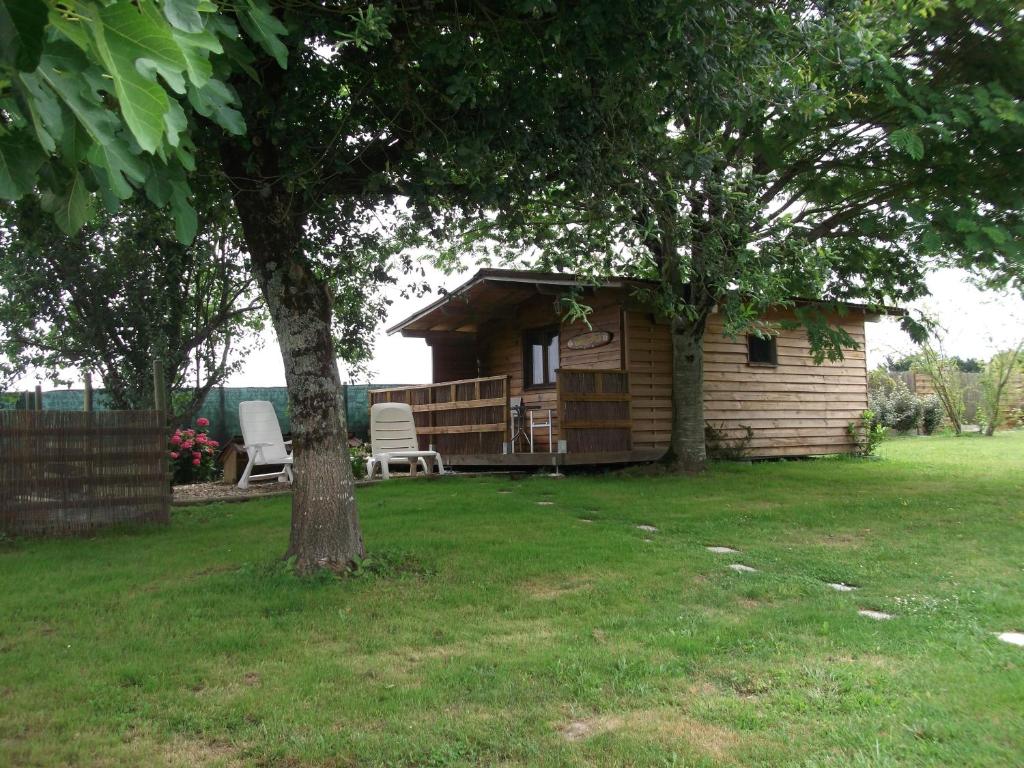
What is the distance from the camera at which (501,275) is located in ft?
41.7

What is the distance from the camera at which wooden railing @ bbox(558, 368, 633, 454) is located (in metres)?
12.7

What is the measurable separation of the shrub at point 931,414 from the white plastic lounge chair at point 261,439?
69.5 ft

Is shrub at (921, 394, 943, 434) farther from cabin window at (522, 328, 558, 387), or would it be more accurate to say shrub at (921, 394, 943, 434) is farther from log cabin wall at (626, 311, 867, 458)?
cabin window at (522, 328, 558, 387)

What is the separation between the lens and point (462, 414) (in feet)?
48.8

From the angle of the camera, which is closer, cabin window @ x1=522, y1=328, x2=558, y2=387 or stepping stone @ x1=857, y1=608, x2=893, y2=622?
stepping stone @ x1=857, y1=608, x2=893, y2=622

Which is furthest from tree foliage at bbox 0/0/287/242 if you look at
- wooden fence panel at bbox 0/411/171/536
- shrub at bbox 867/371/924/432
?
shrub at bbox 867/371/924/432

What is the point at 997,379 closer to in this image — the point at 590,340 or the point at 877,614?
the point at 590,340

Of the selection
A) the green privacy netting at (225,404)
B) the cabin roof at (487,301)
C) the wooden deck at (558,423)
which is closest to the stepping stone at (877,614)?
the cabin roof at (487,301)

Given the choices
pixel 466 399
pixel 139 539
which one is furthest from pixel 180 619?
pixel 466 399

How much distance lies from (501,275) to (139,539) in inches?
274

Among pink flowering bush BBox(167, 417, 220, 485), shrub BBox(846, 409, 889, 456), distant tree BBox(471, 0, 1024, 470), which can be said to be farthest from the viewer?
shrub BBox(846, 409, 889, 456)

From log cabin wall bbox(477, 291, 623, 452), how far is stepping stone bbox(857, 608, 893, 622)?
8465mm

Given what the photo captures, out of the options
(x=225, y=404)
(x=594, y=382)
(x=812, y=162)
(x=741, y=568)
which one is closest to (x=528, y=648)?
(x=741, y=568)

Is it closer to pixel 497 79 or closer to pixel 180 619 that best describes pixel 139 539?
pixel 180 619
